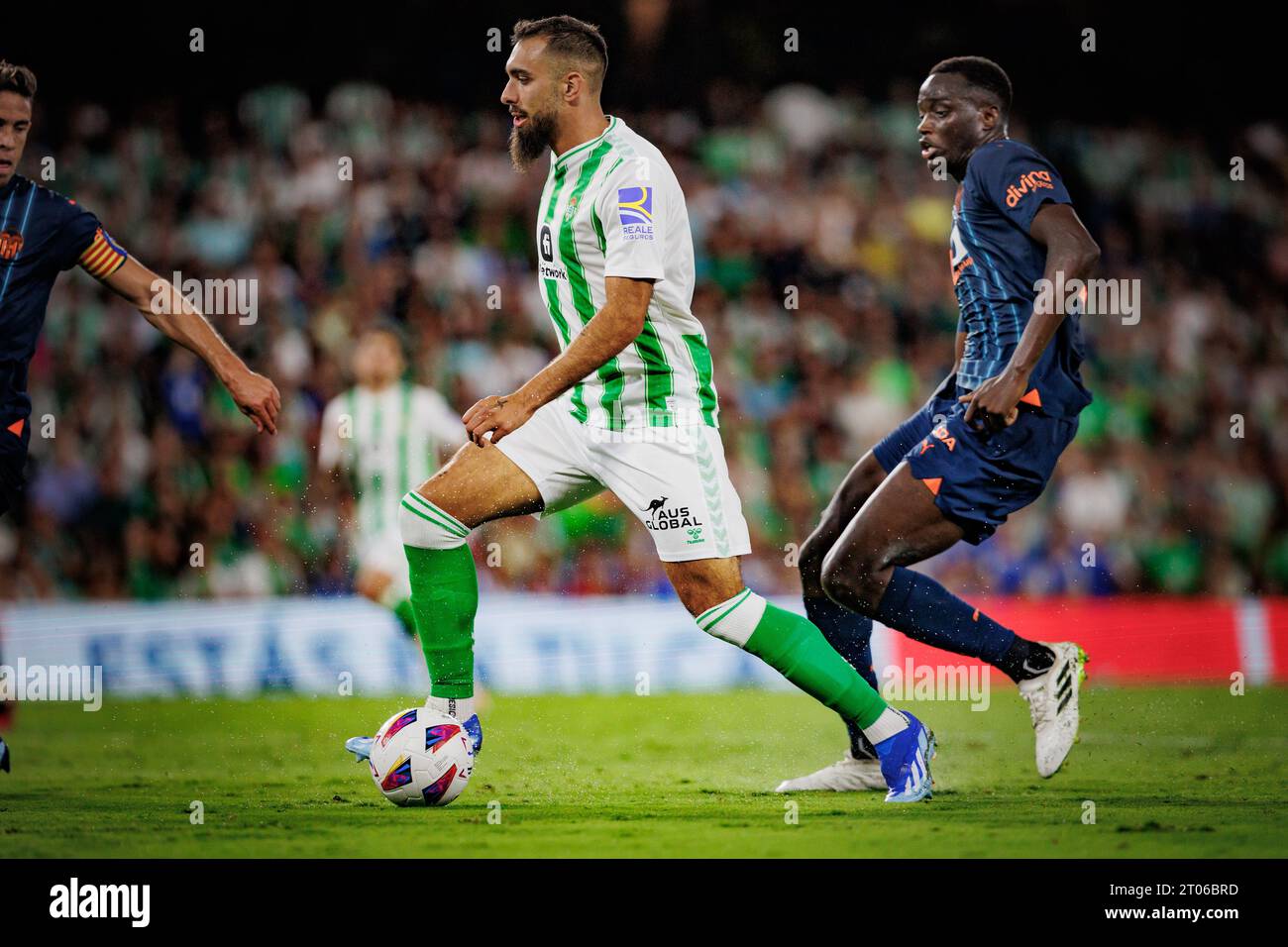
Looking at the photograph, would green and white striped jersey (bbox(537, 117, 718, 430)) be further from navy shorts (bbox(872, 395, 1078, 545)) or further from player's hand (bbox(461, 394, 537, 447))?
navy shorts (bbox(872, 395, 1078, 545))

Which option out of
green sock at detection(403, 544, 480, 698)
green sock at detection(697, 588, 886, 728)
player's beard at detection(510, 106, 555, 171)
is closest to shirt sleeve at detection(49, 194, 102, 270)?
player's beard at detection(510, 106, 555, 171)

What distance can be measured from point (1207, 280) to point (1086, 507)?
2.96 meters

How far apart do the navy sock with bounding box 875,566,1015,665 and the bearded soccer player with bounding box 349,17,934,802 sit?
298mm

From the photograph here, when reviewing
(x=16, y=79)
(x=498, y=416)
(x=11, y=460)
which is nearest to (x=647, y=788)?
(x=498, y=416)

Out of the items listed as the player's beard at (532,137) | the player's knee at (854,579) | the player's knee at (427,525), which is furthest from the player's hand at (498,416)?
the player's knee at (854,579)

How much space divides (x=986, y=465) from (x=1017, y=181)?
3.20ft

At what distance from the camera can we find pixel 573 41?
525 cm

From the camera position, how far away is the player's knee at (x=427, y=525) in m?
5.15

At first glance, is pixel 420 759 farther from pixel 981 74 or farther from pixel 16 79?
pixel 981 74

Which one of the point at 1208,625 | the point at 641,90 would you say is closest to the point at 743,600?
the point at 1208,625

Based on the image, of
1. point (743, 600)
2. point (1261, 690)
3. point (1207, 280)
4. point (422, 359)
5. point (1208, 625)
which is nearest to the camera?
point (743, 600)

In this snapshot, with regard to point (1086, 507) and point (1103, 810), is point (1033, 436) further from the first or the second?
point (1086, 507)

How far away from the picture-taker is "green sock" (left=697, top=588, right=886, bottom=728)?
16.3 feet

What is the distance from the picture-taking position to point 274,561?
10.9 metres
